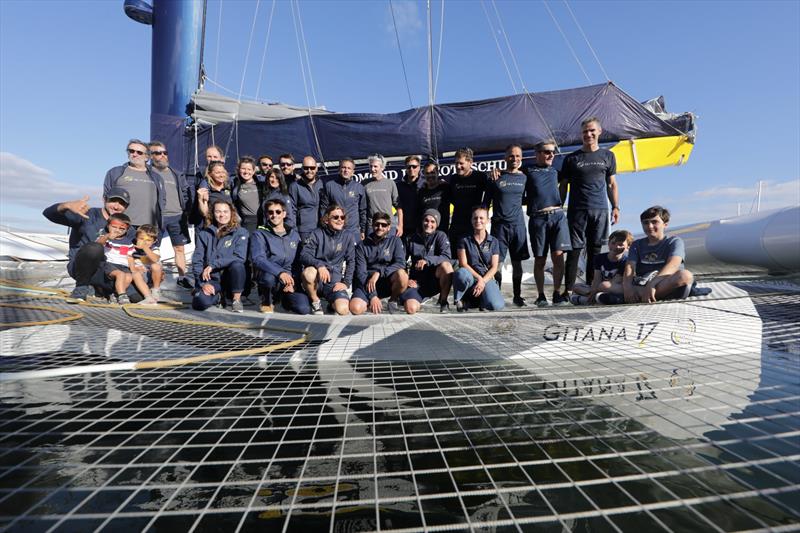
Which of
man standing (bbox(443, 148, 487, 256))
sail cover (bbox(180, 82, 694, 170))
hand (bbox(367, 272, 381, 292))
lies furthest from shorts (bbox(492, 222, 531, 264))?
sail cover (bbox(180, 82, 694, 170))

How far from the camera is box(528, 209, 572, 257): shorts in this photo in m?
3.28

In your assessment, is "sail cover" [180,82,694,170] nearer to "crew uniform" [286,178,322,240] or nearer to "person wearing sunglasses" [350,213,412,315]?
"crew uniform" [286,178,322,240]

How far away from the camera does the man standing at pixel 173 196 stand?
12.8 feet

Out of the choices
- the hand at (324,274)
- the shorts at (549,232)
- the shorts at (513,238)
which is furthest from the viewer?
the shorts at (513,238)

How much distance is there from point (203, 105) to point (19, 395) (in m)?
5.94

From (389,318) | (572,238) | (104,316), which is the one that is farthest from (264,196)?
(572,238)

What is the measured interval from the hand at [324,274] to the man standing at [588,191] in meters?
2.18

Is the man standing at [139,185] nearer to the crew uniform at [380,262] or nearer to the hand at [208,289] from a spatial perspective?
the hand at [208,289]

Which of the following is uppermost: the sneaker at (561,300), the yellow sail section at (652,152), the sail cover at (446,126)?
the sail cover at (446,126)

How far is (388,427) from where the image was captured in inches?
42.7

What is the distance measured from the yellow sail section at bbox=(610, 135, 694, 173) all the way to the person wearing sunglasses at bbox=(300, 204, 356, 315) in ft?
14.6

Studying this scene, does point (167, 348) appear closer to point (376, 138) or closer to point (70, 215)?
point (70, 215)

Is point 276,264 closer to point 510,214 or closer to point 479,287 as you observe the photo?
point 479,287

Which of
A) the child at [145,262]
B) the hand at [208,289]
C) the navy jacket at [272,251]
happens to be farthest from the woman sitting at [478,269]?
the child at [145,262]
